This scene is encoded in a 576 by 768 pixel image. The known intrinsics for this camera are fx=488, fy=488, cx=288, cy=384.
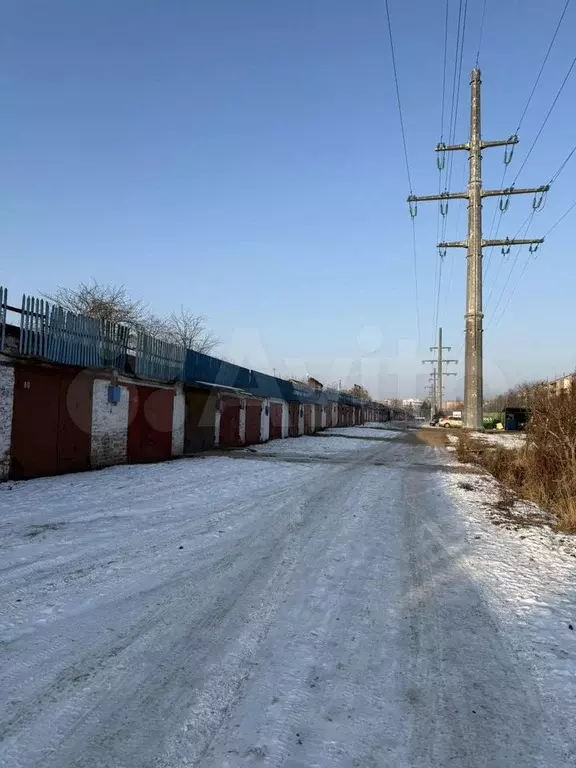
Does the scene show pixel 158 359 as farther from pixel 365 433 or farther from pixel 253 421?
pixel 365 433

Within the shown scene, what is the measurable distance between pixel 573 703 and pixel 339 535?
4002mm

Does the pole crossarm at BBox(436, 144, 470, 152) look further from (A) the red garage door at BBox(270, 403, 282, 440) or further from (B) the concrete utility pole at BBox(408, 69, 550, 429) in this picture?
(A) the red garage door at BBox(270, 403, 282, 440)

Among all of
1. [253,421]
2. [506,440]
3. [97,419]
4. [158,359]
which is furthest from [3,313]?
[506,440]

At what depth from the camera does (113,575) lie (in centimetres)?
500

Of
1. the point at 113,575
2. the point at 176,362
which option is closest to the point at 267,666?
the point at 113,575

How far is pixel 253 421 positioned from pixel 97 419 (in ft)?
42.5

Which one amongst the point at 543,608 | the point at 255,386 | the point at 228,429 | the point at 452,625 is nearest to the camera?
the point at 452,625

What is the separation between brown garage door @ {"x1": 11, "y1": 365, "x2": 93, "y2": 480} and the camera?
1064 centimetres

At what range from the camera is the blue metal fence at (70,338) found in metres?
10.7

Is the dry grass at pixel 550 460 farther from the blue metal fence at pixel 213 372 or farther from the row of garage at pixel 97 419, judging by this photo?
the blue metal fence at pixel 213 372

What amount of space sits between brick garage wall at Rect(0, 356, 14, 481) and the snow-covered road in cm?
346

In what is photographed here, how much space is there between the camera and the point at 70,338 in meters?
11.8

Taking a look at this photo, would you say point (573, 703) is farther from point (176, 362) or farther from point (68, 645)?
point (176, 362)

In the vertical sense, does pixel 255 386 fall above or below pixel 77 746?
above
